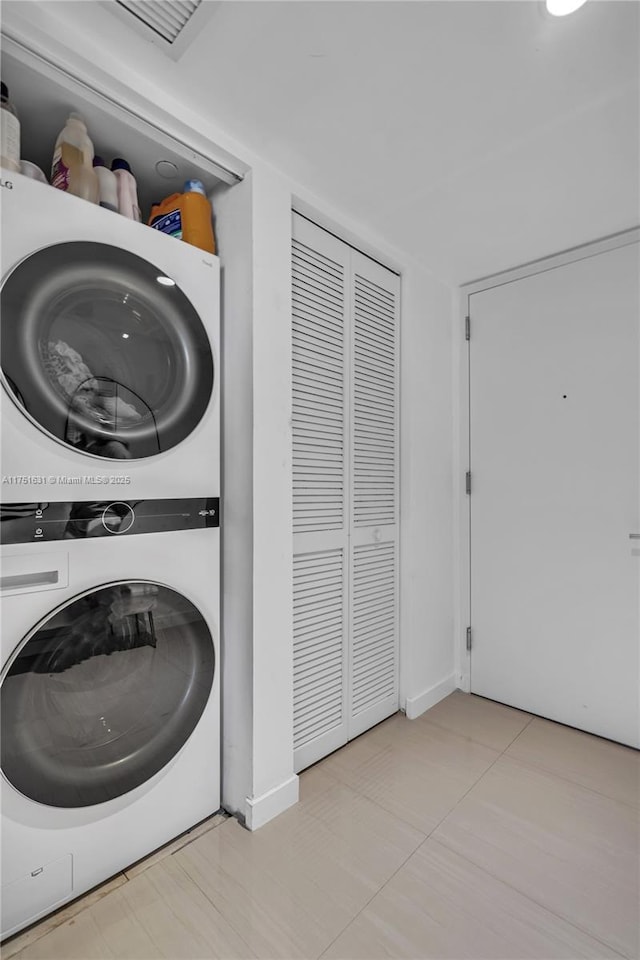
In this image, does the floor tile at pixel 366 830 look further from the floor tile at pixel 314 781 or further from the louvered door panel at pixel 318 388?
the louvered door panel at pixel 318 388

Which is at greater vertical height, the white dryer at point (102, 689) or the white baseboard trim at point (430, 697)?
the white dryer at point (102, 689)

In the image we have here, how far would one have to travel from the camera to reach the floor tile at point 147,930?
109cm

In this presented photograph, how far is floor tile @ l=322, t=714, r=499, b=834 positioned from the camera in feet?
5.34

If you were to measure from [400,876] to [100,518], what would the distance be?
1.31 m

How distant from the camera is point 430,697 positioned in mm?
2330

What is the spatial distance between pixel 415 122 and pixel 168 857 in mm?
2282

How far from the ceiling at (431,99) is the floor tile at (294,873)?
2175mm

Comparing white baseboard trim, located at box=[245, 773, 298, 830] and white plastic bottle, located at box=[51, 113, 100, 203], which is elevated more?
white plastic bottle, located at box=[51, 113, 100, 203]

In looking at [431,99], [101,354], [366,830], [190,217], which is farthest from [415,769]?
[431,99]

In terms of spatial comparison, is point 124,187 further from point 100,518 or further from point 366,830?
point 366,830

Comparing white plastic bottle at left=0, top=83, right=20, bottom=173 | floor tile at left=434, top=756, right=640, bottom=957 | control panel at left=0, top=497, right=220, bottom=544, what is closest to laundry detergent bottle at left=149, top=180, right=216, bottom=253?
white plastic bottle at left=0, top=83, right=20, bottom=173

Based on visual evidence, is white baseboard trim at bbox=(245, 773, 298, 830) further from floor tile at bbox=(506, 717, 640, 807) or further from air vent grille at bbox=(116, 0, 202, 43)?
air vent grille at bbox=(116, 0, 202, 43)

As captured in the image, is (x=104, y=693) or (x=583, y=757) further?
(x=583, y=757)

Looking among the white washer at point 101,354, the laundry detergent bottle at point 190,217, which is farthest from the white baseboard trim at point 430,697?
the laundry detergent bottle at point 190,217
